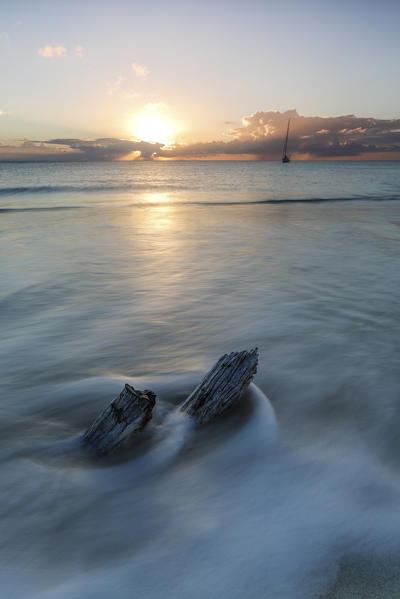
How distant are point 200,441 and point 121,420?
0.67m

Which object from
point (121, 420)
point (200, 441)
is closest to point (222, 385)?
point (200, 441)

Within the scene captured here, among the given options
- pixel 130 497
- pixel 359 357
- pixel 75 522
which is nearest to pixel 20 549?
pixel 75 522

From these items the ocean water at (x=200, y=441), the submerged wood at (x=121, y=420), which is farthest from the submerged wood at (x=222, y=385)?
the submerged wood at (x=121, y=420)

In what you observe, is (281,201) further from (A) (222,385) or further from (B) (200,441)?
(B) (200,441)

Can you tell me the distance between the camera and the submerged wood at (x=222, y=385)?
3.02 metres

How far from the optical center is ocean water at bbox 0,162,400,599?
2.06m

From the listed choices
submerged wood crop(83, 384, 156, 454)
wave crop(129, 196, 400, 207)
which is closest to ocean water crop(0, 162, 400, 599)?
submerged wood crop(83, 384, 156, 454)

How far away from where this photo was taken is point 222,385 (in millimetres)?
3100

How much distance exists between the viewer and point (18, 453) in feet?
9.52

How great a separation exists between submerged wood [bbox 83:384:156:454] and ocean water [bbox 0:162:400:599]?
119 mm

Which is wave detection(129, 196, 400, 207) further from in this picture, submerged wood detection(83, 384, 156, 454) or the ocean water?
submerged wood detection(83, 384, 156, 454)

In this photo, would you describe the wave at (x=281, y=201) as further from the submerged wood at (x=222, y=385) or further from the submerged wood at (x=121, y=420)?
the submerged wood at (x=121, y=420)

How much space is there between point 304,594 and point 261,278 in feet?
20.3

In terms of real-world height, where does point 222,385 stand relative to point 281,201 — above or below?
below
